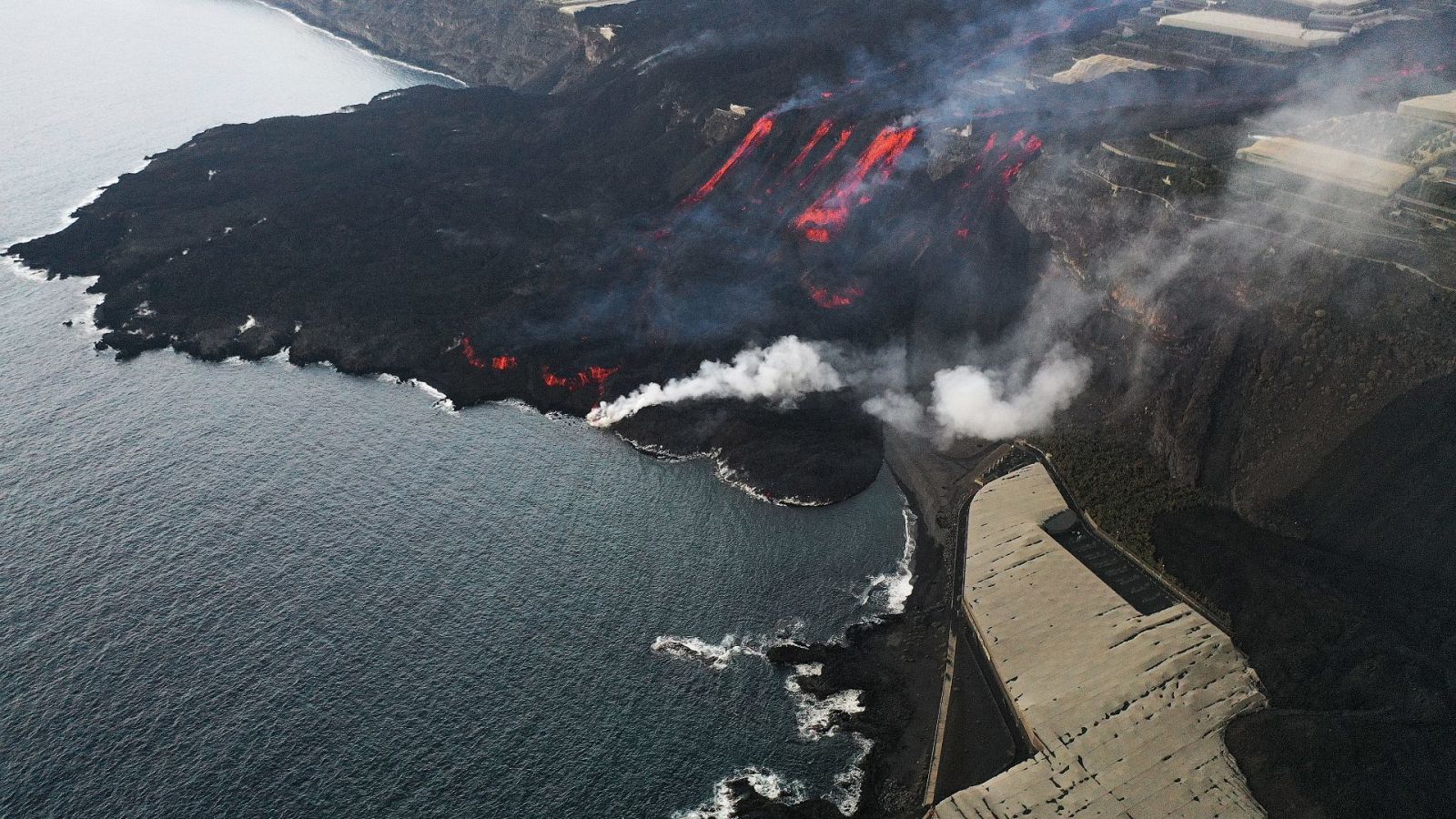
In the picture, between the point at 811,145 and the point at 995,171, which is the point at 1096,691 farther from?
the point at 811,145

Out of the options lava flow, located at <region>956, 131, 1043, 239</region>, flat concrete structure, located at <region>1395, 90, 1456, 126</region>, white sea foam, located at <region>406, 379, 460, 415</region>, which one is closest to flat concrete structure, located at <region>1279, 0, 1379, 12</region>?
flat concrete structure, located at <region>1395, 90, 1456, 126</region>

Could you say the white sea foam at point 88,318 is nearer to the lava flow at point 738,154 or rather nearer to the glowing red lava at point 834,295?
the lava flow at point 738,154

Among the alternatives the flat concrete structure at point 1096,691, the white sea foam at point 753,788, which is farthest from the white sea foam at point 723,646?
the flat concrete structure at point 1096,691

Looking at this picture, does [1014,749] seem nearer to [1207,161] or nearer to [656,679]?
[656,679]

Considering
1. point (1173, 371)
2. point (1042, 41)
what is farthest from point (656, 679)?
point (1042, 41)

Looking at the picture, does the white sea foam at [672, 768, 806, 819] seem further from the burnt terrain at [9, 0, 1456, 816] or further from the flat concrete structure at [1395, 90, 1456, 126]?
the flat concrete structure at [1395, 90, 1456, 126]

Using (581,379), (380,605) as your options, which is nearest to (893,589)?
(380,605)

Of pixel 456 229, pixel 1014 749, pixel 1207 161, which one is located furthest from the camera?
pixel 456 229
